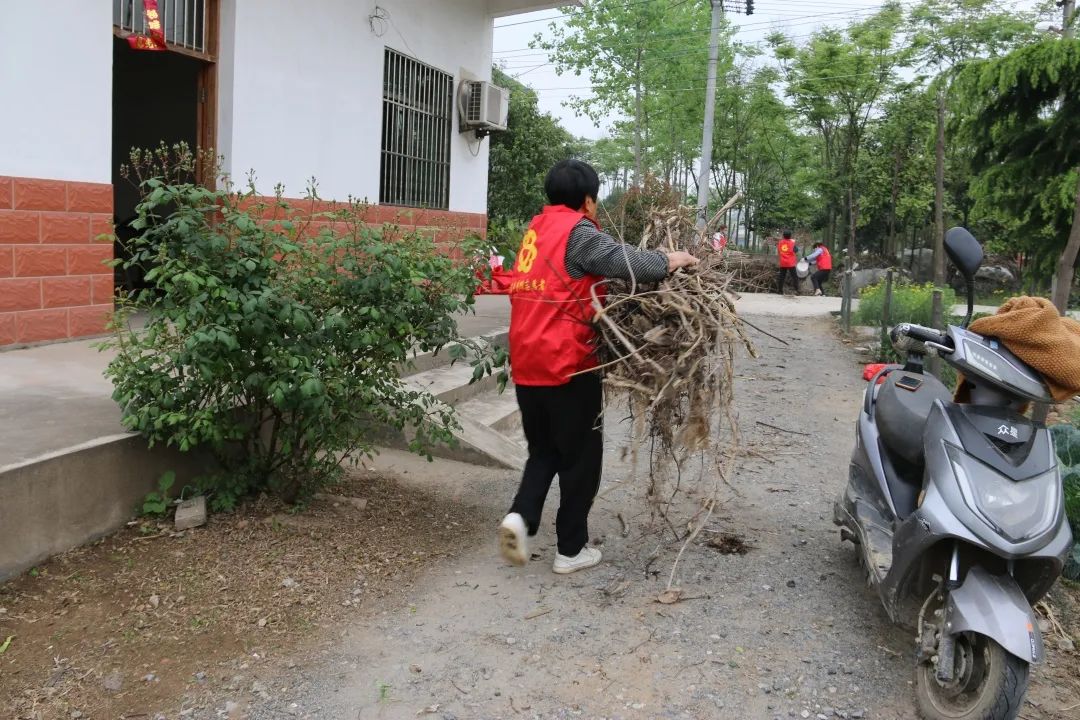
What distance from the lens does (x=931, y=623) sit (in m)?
2.89

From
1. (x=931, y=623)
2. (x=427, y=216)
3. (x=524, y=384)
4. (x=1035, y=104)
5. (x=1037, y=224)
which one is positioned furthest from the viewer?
(x=427, y=216)

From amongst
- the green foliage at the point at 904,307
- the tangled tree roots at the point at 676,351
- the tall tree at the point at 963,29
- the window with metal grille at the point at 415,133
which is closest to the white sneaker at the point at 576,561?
the tangled tree roots at the point at 676,351

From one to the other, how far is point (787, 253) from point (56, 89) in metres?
16.5

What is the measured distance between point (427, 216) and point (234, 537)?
6.48 m

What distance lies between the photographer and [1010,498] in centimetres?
280

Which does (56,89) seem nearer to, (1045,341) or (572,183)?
(572,183)

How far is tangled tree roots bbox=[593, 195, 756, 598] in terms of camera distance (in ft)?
11.1

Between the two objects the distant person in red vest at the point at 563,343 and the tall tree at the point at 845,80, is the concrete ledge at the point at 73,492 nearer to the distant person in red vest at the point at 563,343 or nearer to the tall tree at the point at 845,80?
the distant person in red vest at the point at 563,343

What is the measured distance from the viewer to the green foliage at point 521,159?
18859 mm

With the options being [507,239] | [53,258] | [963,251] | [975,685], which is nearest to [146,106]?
[53,258]

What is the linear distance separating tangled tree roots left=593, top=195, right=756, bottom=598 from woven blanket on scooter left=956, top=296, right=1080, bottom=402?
2.92ft

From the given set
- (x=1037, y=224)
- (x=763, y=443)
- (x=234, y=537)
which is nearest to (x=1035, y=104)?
(x=1037, y=224)

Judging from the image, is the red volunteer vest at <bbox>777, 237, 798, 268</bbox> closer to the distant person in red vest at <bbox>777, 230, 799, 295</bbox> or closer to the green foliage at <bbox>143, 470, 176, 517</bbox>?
the distant person in red vest at <bbox>777, 230, 799, 295</bbox>

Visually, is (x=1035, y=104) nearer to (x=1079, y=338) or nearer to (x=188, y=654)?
(x=1079, y=338)
